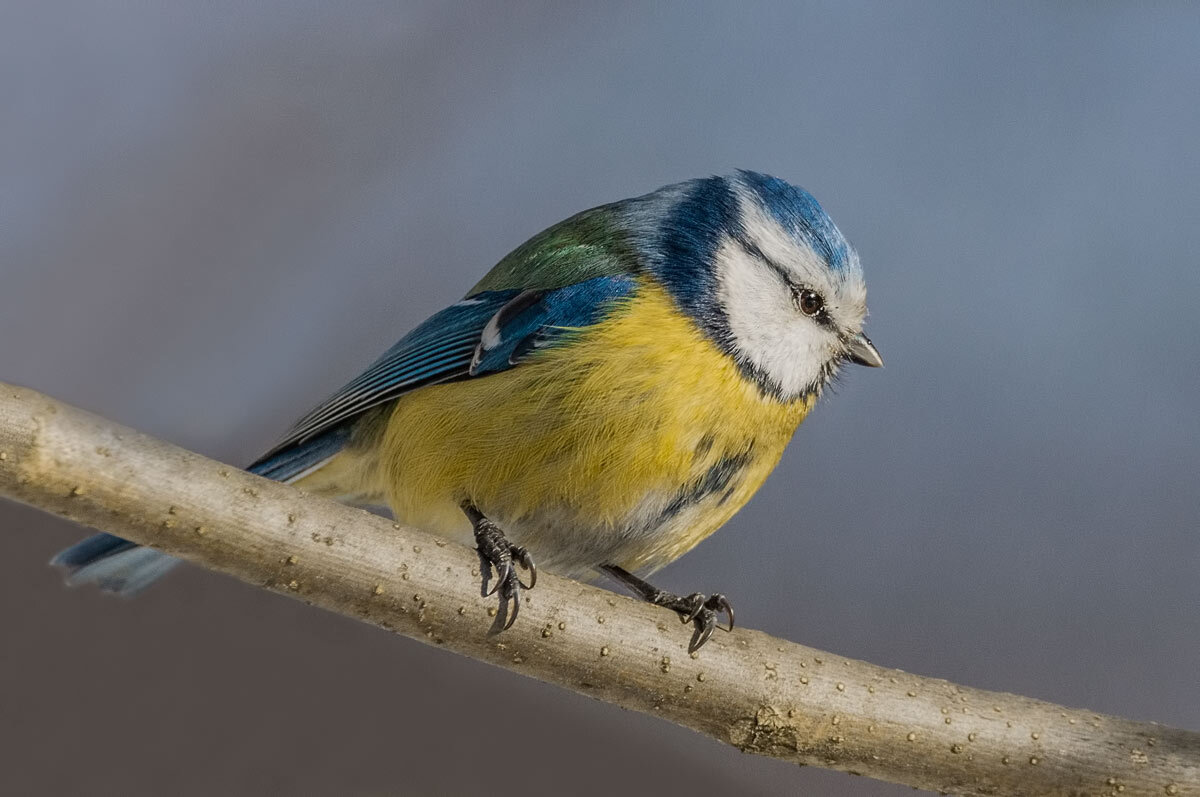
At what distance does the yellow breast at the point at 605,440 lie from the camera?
137 cm

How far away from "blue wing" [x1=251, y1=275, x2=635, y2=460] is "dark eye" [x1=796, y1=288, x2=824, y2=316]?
23cm

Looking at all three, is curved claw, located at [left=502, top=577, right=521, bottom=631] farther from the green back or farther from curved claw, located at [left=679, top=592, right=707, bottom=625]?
the green back

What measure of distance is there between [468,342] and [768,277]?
0.41 metres

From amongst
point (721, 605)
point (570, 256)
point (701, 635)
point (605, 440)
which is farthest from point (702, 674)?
point (570, 256)

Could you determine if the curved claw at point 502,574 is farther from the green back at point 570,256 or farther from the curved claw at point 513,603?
the green back at point 570,256

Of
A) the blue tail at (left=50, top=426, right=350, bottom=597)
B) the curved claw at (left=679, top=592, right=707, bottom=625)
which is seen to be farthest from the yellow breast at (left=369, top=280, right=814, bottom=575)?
the blue tail at (left=50, top=426, right=350, bottom=597)

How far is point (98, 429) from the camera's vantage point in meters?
1.00

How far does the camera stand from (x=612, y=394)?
1366mm

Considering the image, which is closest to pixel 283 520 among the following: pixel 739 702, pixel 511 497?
pixel 511 497

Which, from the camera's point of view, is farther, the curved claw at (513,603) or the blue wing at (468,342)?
the blue wing at (468,342)

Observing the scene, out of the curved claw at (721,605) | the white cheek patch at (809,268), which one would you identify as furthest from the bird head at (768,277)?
the curved claw at (721,605)

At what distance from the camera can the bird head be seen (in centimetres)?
147

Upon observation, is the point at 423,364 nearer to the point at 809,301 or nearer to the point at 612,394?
the point at 612,394

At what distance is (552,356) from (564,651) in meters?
0.39
